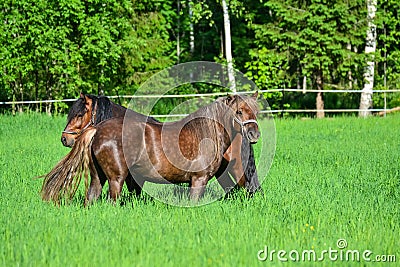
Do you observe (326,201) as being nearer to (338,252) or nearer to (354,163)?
(338,252)

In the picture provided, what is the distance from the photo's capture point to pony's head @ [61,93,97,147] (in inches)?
318

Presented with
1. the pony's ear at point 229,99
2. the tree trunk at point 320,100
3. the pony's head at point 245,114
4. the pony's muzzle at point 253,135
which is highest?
the pony's ear at point 229,99

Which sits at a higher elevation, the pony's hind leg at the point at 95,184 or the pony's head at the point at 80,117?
the pony's head at the point at 80,117

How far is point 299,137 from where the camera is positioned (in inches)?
620

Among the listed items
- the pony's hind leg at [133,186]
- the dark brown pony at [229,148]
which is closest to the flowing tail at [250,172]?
the dark brown pony at [229,148]

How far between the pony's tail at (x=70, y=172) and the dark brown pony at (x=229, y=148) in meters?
0.65

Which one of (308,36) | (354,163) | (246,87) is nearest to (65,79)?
(246,87)

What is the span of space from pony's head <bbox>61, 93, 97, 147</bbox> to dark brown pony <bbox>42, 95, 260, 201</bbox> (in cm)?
115

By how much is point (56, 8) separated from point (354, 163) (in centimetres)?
1402

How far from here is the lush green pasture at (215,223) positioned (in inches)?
197

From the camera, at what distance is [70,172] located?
274 inches

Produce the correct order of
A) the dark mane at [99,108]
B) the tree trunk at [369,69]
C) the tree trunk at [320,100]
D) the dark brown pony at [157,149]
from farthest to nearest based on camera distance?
the tree trunk at [320,100], the tree trunk at [369,69], the dark mane at [99,108], the dark brown pony at [157,149]

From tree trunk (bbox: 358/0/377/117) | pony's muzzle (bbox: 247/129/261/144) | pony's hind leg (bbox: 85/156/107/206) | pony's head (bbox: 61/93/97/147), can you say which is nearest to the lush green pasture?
pony's hind leg (bbox: 85/156/107/206)

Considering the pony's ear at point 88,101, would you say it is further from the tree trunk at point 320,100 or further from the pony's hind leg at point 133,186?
the tree trunk at point 320,100
